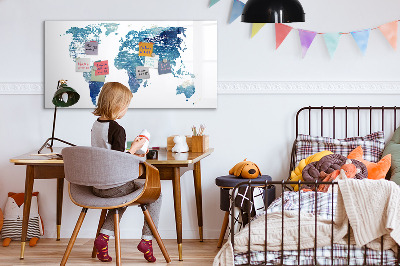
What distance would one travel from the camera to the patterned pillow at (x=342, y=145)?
427cm

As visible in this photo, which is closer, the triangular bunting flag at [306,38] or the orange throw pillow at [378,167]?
the orange throw pillow at [378,167]

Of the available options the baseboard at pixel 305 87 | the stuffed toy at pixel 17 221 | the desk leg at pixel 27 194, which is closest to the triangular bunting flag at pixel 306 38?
the baseboard at pixel 305 87

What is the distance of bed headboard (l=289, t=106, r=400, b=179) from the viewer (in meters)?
4.47

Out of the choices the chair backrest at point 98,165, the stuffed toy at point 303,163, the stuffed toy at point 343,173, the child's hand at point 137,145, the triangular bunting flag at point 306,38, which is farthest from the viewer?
the triangular bunting flag at point 306,38

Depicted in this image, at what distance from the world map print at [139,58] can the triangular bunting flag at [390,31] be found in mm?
1235

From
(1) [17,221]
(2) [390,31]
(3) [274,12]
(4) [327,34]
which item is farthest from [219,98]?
(1) [17,221]

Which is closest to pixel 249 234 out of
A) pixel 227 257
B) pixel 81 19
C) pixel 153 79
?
pixel 227 257

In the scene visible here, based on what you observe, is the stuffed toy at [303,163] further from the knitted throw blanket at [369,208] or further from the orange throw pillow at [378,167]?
the knitted throw blanket at [369,208]

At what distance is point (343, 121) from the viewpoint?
4.49 metres

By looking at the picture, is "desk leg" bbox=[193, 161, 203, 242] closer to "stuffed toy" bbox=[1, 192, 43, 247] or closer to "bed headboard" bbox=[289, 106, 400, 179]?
"bed headboard" bbox=[289, 106, 400, 179]

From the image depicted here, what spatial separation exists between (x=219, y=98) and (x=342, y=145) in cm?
92

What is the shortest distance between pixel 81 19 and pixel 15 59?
21.9 inches

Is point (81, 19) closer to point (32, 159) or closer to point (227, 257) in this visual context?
point (32, 159)

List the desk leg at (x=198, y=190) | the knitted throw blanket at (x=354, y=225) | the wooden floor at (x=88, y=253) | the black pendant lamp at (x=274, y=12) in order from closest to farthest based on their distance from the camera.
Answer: the knitted throw blanket at (x=354, y=225), the black pendant lamp at (x=274, y=12), the wooden floor at (x=88, y=253), the desk leg at (x=198, y=190)
